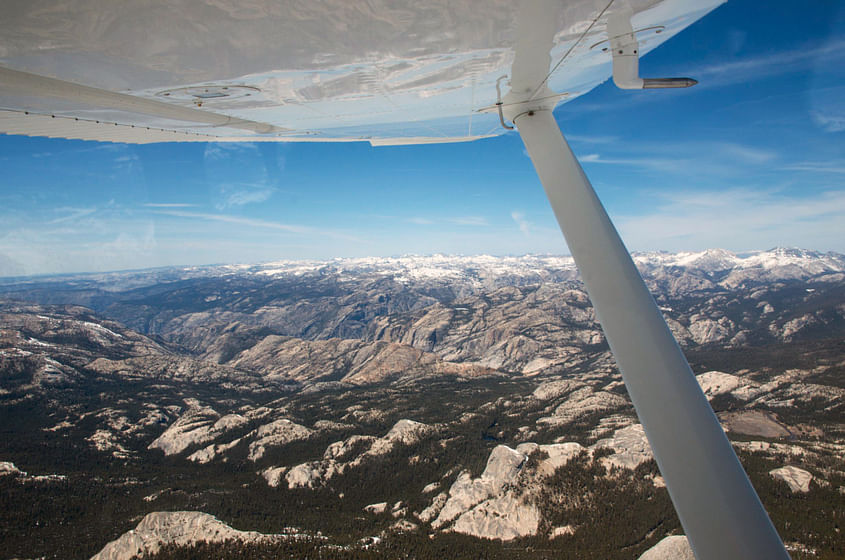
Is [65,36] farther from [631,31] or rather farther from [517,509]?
[517,509]

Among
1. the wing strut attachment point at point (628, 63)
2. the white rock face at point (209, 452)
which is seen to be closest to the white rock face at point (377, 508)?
the white rock face at point (209, 452)

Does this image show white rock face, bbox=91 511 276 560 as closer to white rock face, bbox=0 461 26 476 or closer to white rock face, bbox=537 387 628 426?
white rock face, bbox=0 461 26 476

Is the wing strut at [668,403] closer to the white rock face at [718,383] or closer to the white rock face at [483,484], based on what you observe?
the white rock face at [483,484]

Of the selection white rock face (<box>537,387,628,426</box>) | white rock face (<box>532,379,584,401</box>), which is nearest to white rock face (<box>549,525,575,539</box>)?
white rock face (<box>537,387,628,426</box>)

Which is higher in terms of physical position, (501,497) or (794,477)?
(794,477)

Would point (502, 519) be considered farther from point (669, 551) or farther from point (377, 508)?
point (377, 508)

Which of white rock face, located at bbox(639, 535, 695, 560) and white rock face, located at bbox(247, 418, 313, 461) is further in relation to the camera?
white rock face, located at bbox(247, 418, 313, 461)

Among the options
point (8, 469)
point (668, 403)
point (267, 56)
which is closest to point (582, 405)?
point (668, 403)
